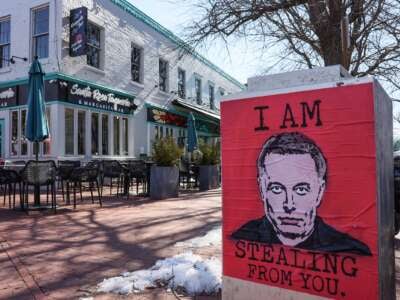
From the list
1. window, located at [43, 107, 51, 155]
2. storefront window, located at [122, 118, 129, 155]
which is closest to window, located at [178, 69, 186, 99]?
storefront window, located at [122, 118, 129, 155]

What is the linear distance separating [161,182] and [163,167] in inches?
14.3

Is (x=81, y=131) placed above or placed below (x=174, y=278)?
above

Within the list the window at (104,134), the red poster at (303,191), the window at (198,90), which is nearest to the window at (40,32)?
the window at (104,134)

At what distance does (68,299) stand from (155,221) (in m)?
3.49

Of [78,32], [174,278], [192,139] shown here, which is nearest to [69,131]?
[78,32]

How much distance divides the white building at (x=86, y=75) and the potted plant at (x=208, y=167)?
3202mm

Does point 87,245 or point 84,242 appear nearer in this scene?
point 87,245

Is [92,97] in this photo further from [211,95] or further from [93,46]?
[211,95]

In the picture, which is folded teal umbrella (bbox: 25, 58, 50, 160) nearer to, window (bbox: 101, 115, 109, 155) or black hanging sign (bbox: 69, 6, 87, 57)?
black hanging sign (bbox: 69, 6, 87, 57)

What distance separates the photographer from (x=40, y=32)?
543 inches

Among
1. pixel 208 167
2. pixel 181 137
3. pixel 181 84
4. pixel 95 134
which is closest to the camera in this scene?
pixel 208 167

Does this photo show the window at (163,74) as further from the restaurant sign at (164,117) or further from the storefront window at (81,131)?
the storefront window at (81,131)

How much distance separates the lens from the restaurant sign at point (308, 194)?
2.17 metres

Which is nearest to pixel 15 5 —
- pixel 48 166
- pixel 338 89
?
pixel 48 166
